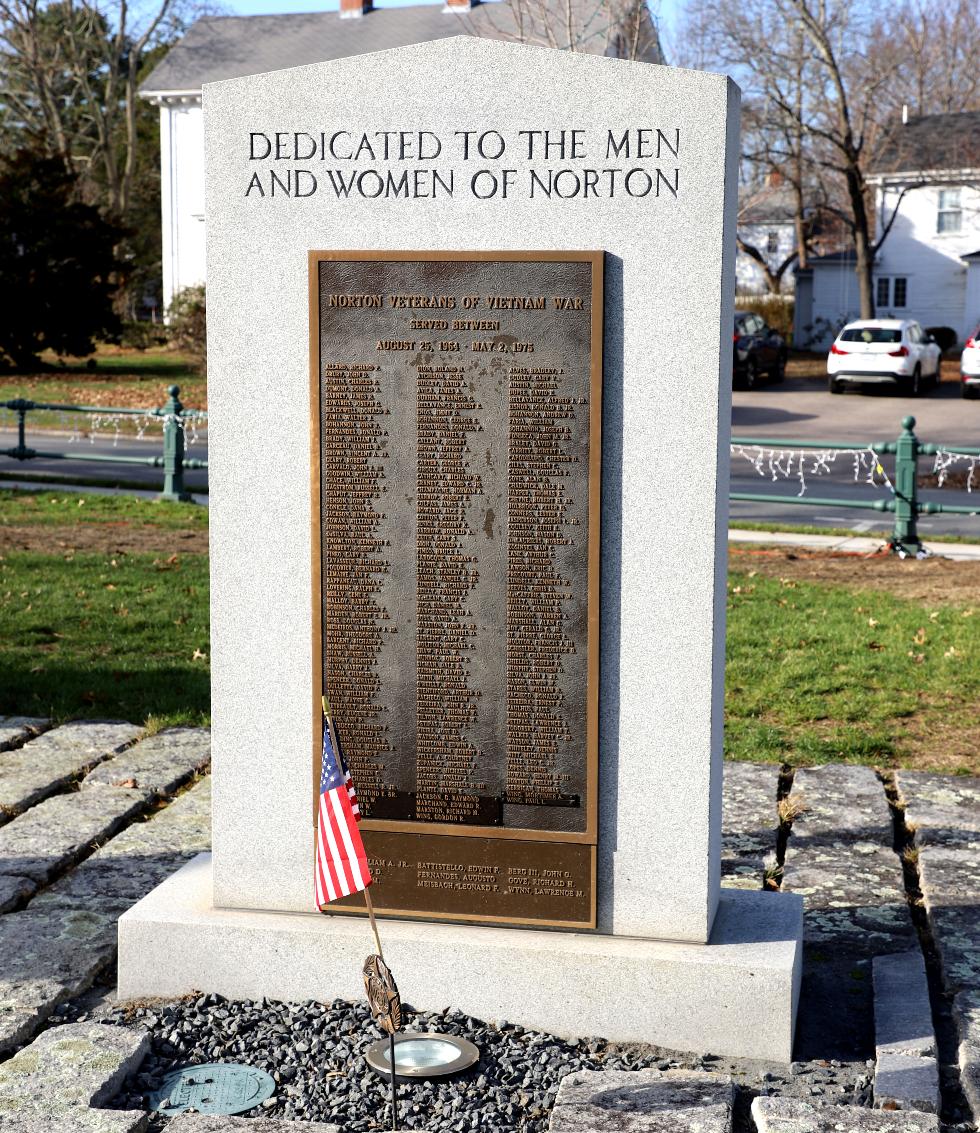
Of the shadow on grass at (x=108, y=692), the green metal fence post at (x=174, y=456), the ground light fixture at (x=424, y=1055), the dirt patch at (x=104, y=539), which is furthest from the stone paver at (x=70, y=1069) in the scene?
the green metal fence post at (x=174, y=456)

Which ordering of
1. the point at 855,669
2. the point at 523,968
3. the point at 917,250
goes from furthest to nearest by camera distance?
1. the point at 917,250
2. the point at 855,669
3. the point at 523,968

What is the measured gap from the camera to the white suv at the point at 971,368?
30625 millimetres

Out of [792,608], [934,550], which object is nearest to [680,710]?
[792,608]

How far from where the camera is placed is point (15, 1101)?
3682 mm

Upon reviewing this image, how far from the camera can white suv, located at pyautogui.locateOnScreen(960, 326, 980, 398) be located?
100ft

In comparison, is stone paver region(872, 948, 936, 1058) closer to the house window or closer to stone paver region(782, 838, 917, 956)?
stone paver region(782, 838, 917, 956)

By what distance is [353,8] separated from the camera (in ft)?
157

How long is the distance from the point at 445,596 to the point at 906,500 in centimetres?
960

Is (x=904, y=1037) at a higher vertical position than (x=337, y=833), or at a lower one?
lower

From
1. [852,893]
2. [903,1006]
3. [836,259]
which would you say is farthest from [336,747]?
[836,259]

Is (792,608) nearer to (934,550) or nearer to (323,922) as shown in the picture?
(934,550)

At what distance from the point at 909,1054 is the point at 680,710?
1.12 meters

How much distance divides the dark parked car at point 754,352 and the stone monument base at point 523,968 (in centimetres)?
2853

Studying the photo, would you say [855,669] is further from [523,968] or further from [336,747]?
[336,747]
